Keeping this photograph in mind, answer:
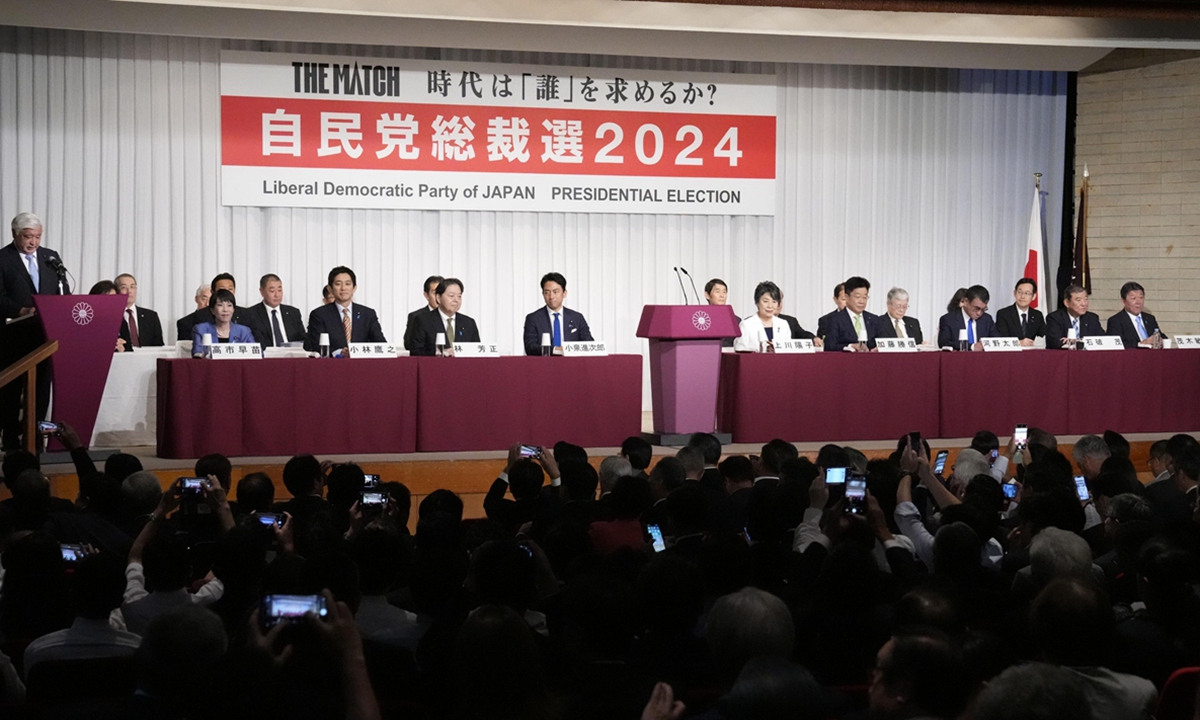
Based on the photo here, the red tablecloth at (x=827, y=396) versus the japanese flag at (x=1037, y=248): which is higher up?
the japanese flag at (x=1037, y=248)

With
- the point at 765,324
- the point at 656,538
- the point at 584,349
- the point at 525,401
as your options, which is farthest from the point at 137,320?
the point at 656,538

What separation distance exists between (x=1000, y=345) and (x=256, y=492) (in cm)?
471

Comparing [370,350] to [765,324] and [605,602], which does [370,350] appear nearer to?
[765,324]

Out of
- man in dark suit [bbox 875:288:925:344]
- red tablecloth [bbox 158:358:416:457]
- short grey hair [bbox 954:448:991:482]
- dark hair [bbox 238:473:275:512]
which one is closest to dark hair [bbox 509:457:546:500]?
dark hair [bbox 238:473:275:512]

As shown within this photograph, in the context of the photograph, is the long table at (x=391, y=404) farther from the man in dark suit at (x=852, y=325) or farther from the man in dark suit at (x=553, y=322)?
the man in dark suit at (x=852, y=325)

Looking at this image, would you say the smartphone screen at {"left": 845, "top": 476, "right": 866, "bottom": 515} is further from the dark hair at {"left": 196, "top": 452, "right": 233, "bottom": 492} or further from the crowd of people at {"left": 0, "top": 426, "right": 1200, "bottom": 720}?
the dark hair at {"left": 196, "top": 452, "right": 233, "bottom": 492}

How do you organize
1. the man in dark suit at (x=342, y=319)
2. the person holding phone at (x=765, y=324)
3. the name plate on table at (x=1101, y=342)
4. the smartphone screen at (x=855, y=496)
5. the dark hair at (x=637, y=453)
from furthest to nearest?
1. the person holding phone at (x=765, y=324)
2. the name plate on table at (x=1101, y=342)
3. the man in dark suit at (x=342, y=319)
4. the dark hair at (x=637, y=453)
5. the smartphone screen at (x=855, y=496)

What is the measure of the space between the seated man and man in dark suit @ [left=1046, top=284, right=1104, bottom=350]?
6220mm

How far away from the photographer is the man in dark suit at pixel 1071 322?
7.56 meters

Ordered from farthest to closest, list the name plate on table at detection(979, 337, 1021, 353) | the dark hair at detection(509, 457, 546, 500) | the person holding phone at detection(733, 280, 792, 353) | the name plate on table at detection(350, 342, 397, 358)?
the person holding phone at detection(733, 280, 792, 353) → the name plate on table at detection(979, 337, 1021, 353) → the name plate on table at detection(350, 342, 397, 358) → the dark hair at detection(509, 457, 546, 500)

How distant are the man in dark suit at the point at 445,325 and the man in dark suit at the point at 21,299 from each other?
1836 millimetres

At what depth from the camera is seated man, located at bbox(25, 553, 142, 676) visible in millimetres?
2500

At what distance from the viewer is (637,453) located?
5.02m

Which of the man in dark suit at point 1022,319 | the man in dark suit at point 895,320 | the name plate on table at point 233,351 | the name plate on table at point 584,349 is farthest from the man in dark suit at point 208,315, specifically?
the man in dark suit at point 1022,319
